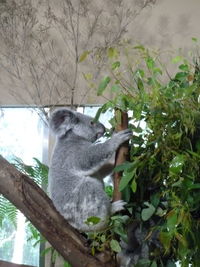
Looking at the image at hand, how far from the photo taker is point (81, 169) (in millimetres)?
1995

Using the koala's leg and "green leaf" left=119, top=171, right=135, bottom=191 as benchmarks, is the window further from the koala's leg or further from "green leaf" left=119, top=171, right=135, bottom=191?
"green leaf" left=119, top=171, right=135, bottom=191

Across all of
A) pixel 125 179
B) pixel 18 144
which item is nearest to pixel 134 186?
pixel 125 179

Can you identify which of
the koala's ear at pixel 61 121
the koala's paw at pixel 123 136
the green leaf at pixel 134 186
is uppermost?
the koala's ear at pixel 61 121

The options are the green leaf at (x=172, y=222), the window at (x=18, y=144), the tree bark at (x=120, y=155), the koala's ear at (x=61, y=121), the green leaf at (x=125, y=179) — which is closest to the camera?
the green leaf at (x=172, y=222)

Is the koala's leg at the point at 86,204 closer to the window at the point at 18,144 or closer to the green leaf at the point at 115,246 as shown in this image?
the green leaf at the point at 115,246

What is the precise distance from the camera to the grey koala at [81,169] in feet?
5.70

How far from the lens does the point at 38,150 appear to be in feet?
13.0

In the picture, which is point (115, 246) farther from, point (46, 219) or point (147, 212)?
point (46, 219)

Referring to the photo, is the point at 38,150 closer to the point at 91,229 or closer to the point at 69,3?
the point at 69,3

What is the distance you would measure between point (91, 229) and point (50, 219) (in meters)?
0.21

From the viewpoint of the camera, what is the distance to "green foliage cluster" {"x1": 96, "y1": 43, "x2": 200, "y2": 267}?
1347 mm

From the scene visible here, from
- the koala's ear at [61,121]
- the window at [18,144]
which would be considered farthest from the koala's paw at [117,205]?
the window at [18,144]

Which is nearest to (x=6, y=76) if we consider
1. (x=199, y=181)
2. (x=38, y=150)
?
(x=38, y=150)

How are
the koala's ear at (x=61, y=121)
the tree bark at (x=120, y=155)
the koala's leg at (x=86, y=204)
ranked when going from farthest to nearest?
the koala's ear at (x=61, y=121)
the koala's leg at (x=86, y=204)
the tree bark at (x=120, y=155)
